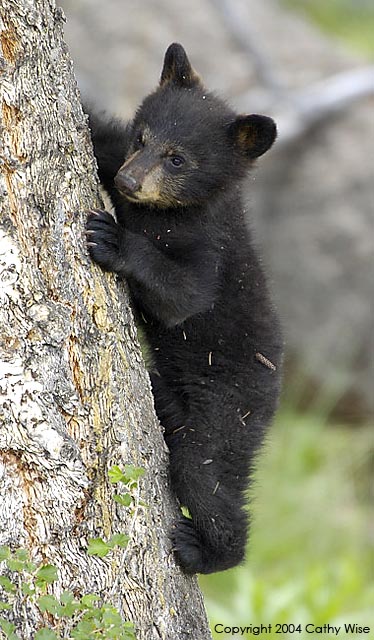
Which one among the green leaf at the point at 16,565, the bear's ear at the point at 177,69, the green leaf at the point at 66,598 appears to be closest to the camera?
the green leaf at the point at 16,565

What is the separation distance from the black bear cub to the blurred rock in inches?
192

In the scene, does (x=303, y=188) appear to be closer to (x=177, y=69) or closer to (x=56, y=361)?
(x=177, y=69)

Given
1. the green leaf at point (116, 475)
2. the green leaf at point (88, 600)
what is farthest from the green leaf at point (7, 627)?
the green leaf at point (116, 475)

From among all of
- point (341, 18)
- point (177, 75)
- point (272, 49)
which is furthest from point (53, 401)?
point (341, 18)

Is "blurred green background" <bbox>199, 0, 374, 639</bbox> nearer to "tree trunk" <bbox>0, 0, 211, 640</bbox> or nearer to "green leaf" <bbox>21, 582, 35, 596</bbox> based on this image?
"tree trunk" <bbox>0, 0, 211, 640</bbox>

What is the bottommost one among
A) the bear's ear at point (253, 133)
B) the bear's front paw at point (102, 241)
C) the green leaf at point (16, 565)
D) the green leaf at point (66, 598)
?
the green leaf at point (66, 598)

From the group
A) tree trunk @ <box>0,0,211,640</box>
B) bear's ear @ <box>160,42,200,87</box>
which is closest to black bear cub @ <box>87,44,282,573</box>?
bear's ear @ <box>160,42,200,87</box>

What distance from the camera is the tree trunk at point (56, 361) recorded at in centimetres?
270

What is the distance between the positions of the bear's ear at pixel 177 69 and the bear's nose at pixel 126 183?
0.74 metres

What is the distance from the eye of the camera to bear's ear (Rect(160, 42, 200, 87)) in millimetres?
4074

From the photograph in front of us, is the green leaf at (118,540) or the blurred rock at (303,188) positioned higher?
the green leaf at (118,540)

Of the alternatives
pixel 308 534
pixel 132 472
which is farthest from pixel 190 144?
pixel 308 534

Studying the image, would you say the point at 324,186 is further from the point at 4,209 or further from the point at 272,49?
the point at 4,209

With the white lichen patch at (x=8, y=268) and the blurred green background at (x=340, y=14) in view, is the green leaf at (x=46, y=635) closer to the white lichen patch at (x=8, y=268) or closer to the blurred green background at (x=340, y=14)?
the white lichen patch at (x=8, y=268)
